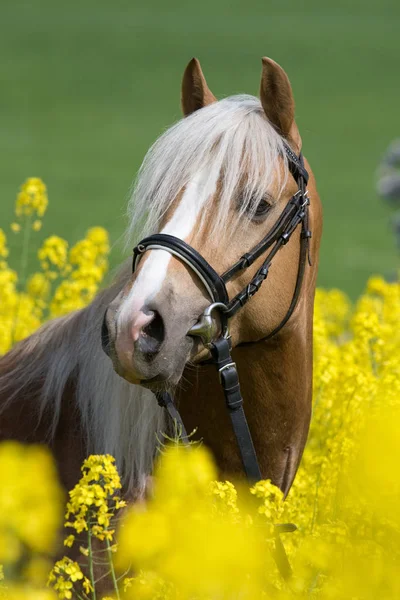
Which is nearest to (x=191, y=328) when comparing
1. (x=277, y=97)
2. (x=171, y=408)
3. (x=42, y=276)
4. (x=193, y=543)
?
(x=171, y=408)

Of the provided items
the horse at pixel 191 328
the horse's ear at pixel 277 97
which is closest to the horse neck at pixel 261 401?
the horse at pixel 191 328

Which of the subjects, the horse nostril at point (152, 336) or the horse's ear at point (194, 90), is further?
the horse's ear at point (194, 90)

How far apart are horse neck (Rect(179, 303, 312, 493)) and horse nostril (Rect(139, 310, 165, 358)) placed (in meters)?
0.49

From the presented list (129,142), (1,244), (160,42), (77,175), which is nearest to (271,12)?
(160,42)

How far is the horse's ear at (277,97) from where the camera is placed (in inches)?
136

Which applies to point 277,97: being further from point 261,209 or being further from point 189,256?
point 189,256

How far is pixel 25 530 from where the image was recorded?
90.5 inches

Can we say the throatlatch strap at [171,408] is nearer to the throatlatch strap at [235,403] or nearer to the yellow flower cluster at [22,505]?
the throatlatch strap at [235,403]

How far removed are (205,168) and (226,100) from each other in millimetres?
365

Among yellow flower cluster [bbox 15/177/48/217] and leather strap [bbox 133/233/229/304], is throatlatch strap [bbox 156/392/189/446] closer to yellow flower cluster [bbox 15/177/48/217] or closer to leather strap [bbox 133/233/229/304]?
leather strap [bbox 133/233/229/304]

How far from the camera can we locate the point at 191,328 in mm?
3188

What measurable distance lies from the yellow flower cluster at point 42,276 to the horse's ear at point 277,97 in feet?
7.43

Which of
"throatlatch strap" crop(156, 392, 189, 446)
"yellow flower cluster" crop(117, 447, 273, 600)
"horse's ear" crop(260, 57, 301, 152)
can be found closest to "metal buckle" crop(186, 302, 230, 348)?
"throatlatch strap" crop(156, 392, 189, 446)

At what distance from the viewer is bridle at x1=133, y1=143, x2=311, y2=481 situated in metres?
3.19
